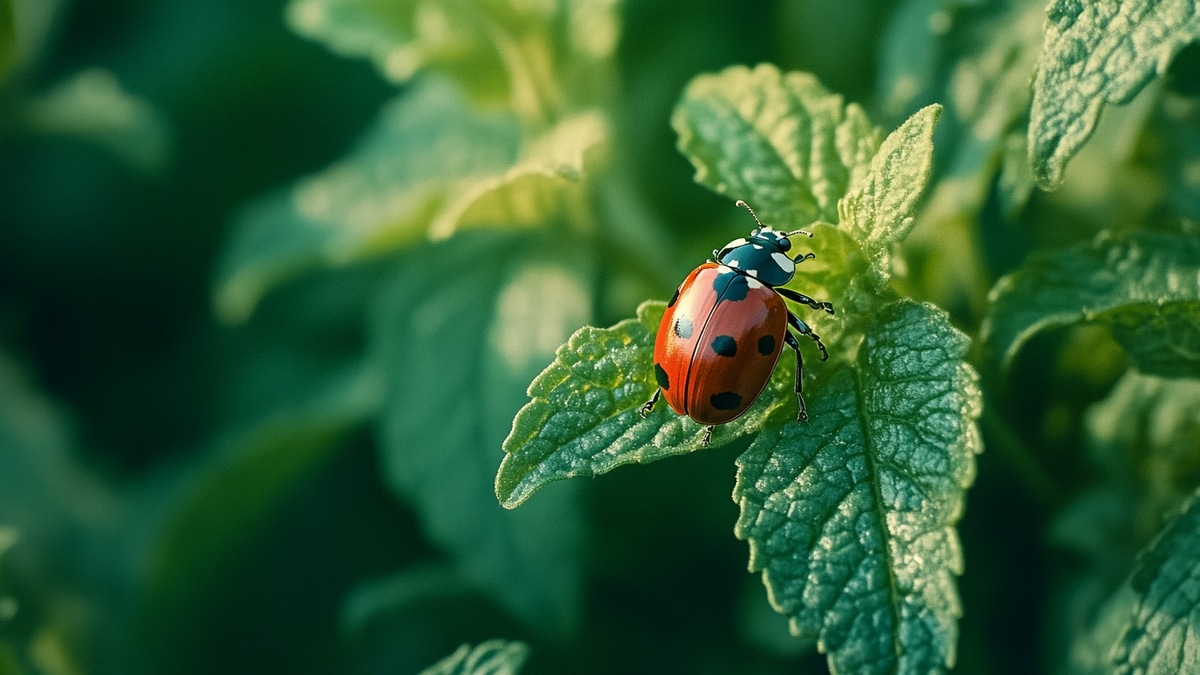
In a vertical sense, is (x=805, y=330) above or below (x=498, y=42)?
below

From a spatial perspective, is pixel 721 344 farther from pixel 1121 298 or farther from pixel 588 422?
pixel 1121 298

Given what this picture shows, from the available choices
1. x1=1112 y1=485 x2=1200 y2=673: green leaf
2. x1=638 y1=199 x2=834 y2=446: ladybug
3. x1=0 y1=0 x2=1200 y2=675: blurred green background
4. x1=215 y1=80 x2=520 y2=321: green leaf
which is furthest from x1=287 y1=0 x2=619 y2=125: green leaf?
x1=1112 y1=485 x2=1200 y2=673: green leaf

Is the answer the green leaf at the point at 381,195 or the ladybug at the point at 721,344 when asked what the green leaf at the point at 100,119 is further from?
the ladybug at the point at 721,344

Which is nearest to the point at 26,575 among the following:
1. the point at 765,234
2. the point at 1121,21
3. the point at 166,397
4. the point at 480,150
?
the point at 166,397

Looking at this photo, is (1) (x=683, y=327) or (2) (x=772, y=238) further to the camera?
(2) (x=772, y=238)

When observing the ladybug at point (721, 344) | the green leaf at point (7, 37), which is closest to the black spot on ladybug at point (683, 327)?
the ladybug at point (721, 344)

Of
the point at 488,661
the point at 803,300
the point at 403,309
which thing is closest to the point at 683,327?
the point at 803,300
